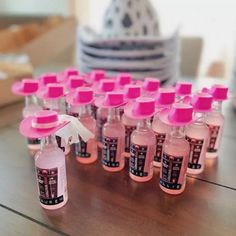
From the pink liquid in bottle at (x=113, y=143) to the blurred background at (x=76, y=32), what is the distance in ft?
1.85

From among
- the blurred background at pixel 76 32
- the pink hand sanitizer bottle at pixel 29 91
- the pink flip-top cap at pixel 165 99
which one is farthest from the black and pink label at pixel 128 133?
the blurred background at pixel 76 32

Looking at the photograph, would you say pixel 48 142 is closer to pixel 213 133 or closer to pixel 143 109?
pixel 143 109

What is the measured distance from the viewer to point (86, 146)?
672mm

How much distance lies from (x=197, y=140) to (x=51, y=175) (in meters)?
0.30

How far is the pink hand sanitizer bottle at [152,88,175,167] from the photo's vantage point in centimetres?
61

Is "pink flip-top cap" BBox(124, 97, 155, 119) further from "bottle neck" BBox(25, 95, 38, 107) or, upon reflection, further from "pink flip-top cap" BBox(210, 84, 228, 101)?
"bottle neck" BBox(25, 95, 38, 107)

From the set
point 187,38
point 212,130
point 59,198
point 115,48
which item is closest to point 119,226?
point 59,198

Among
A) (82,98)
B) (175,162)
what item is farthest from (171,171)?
(82,98)

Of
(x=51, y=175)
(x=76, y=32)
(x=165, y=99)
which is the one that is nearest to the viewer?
(x=51, y=175)

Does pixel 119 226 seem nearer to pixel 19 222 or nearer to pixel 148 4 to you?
pixel 19 222

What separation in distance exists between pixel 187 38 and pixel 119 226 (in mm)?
1620

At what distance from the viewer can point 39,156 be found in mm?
524

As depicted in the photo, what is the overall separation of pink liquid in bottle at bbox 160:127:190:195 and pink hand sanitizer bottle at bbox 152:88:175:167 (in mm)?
33

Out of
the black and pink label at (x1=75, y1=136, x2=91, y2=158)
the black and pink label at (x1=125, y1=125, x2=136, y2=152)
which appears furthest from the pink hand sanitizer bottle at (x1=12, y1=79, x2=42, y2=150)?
the black and pink label at (x1=125, y1=125, x2=136, y2=152)
